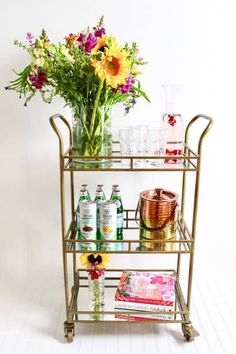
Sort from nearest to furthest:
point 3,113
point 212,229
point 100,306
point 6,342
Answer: point 6,342, point 100,306, point 3,113, point 212,229

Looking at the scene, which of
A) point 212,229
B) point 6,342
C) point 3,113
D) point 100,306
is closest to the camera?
point 6,342

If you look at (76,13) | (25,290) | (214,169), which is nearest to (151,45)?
(76,13)

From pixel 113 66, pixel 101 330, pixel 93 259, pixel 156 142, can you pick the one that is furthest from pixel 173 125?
pixel 101 330

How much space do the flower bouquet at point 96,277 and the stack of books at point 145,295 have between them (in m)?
0.08

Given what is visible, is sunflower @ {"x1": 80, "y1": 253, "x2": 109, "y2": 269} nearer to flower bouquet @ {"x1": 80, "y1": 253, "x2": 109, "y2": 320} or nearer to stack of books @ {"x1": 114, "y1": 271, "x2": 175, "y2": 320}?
flower bouquet @ {"x1": 80, "y1": 253, "x2": 109, "y2": 320}

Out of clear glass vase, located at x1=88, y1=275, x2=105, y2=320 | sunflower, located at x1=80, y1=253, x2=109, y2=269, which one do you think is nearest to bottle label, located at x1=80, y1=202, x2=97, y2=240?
sunflower, located at x1=80, y1=253, x2=109, y2=269

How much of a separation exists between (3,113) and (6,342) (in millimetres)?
902

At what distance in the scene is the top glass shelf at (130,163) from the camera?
3.89ft

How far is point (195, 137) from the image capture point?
61.3 inches

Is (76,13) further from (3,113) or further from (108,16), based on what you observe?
(3,113)

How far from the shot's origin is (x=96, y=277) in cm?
140

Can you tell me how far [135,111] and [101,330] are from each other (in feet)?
2.91

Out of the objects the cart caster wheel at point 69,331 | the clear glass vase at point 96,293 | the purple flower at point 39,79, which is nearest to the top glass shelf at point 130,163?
the purple flower at point 39,79

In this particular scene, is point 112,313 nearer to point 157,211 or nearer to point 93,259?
point 93,259
